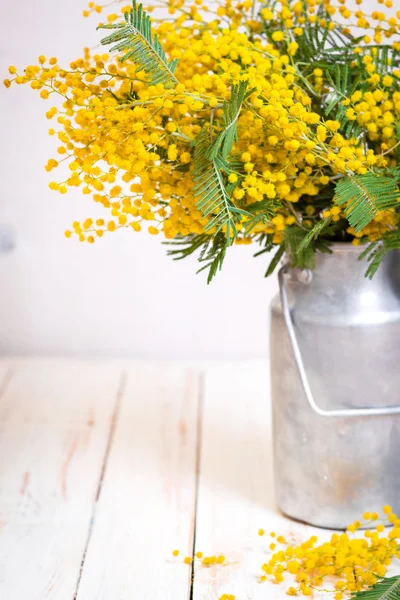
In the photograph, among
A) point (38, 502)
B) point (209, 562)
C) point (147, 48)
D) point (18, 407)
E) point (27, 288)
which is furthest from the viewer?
point (27, 288)

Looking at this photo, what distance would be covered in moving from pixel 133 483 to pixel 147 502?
0.06m

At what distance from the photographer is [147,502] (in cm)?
101

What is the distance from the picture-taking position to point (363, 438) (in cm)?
90

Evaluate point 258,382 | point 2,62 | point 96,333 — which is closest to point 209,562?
point 258,382

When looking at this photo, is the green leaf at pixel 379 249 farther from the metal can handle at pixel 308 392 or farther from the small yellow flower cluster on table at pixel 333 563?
the small yellow flower cluster on table at pixel 333 563

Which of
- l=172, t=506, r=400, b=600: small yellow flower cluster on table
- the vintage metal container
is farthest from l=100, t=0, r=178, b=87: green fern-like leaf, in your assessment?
l=172, t=506, r=400, b=600: small yellow flower cluster on table

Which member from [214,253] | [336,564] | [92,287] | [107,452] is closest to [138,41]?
[214,253]

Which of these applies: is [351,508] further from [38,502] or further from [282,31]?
[282,31]

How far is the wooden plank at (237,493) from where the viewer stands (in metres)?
0.84

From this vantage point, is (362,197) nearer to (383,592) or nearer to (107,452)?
(383,592)

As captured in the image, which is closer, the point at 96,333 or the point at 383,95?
the point at 383,95

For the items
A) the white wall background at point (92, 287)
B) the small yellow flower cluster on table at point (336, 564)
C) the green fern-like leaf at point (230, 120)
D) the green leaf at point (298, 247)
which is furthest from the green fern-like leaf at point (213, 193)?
the white wall background at point (92, 287)

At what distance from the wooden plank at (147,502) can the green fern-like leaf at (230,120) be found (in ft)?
1.42

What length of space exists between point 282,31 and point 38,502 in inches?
24.5
